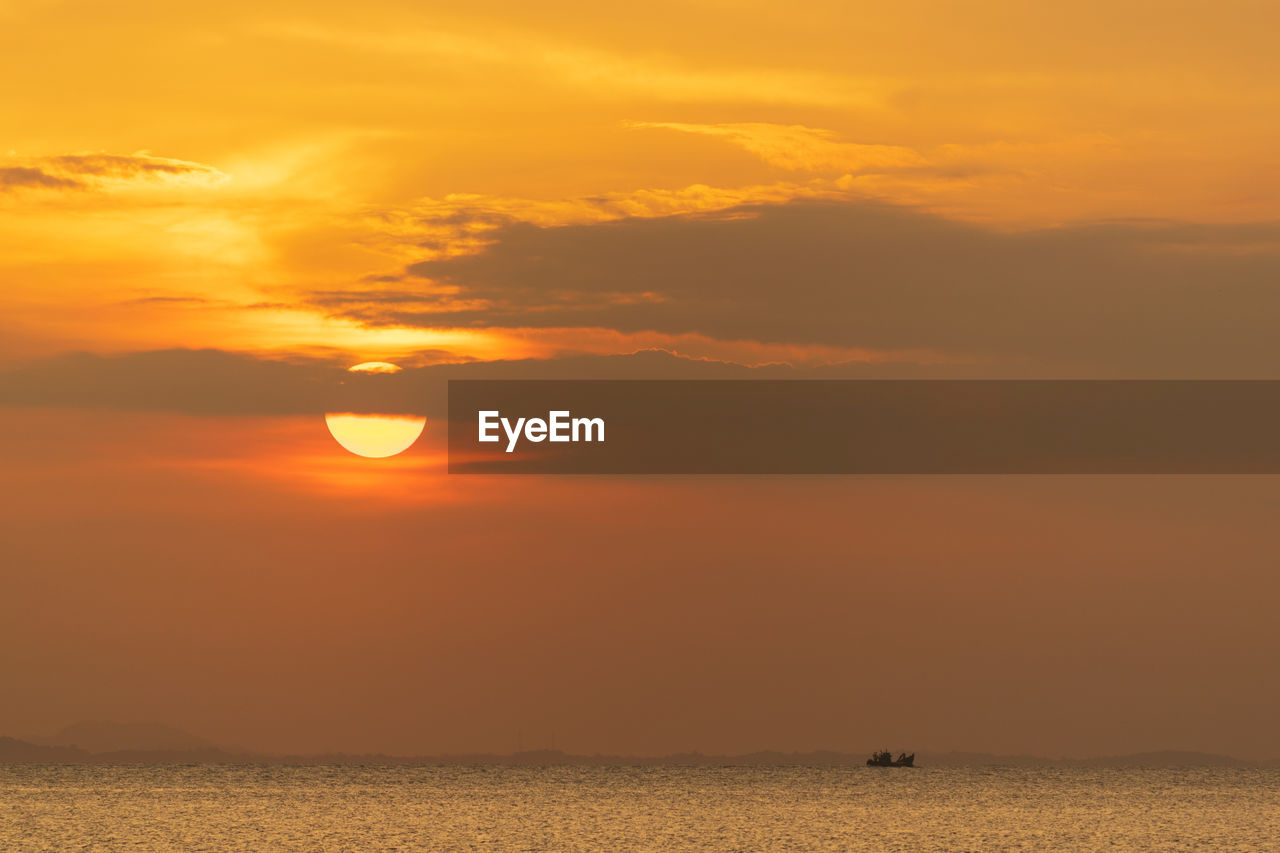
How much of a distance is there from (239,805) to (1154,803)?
11.3 metres

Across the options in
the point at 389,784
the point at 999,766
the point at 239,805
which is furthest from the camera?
the point at 999,766

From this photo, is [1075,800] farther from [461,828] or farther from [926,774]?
[461,828]

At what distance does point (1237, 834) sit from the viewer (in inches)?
607

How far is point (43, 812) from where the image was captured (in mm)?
16062

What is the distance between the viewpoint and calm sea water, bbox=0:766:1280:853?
14773 millimetres

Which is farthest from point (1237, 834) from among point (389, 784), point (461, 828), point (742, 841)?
point (389, 784)

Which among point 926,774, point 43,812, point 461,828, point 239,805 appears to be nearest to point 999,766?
point 926,774

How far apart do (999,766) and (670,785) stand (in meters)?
4.82

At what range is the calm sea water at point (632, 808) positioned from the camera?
14.8 m

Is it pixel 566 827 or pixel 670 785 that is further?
pixel 670 785

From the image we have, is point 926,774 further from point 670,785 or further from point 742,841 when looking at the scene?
point 742,841

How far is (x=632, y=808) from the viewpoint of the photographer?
16.5m

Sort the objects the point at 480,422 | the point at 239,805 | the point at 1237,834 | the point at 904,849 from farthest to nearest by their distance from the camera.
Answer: the point at 480,422
the point at 239,805
the point at 1237,834
the point at 904,849

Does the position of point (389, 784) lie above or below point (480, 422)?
below
